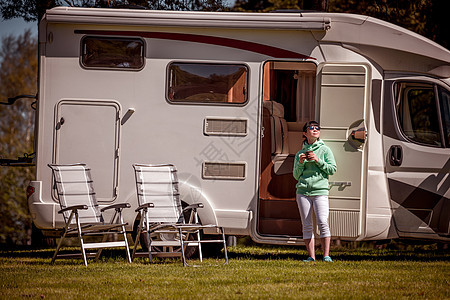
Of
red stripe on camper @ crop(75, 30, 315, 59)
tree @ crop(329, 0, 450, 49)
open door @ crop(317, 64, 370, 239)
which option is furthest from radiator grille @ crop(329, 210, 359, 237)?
tree @ crop(329, 0, 450, 49)

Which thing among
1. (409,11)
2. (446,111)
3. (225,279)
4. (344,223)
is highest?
(409,11)

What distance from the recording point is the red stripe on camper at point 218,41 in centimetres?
820

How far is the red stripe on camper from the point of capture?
8195 mm

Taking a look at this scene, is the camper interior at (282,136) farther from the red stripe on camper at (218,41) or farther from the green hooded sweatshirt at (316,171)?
the green hooded sweatshirt at (316,171)

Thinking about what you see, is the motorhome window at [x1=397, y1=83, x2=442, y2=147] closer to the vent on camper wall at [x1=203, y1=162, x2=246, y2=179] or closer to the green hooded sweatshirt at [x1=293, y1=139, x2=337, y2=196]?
the green hooded sweatshirt at [x1=293, y1=139, x2=337, y2=196]

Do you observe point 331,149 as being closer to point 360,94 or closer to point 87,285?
point 360,94

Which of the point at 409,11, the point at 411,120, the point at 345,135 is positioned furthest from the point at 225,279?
the point at 409,11

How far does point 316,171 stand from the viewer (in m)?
7.87

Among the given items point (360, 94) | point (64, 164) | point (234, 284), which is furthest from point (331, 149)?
point (64, 164)

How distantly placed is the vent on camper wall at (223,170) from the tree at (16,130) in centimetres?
1410

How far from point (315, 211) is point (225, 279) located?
1.88 meters

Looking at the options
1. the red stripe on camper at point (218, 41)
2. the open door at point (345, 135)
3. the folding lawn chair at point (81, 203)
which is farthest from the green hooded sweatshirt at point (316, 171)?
the folding lawn chair at point (81, 203)

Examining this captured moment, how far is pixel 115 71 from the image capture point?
8266 mm

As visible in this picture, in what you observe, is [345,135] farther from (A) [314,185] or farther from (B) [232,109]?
(B) [232,109]
